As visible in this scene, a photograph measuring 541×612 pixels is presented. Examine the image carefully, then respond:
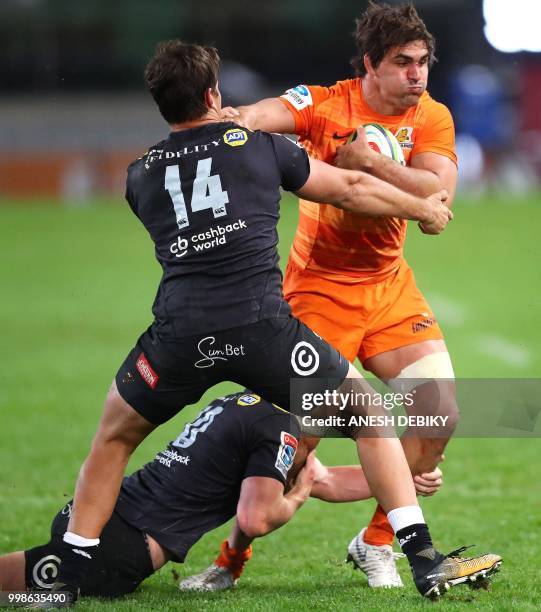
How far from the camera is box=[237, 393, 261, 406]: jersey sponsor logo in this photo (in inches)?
238

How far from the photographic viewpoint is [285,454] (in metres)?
5.91

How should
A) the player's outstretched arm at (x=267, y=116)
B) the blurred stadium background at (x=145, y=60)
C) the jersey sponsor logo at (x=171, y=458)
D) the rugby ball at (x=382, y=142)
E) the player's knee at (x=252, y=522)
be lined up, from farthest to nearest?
the blurred stadium background at (x=145, y=60)
the player's outstretched arm at (x=267, y=116)
the rugby ball at (x=382, y=142)
the jersey sponsor logo at (x=171, y=458)
the player's knee at (x=252, y=522)

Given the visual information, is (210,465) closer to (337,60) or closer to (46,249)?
(46,249)

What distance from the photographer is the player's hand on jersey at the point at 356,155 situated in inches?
235

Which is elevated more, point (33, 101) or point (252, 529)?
point (33, 101)

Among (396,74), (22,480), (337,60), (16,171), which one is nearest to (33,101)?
(16,171)

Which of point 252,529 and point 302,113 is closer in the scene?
point 252,529

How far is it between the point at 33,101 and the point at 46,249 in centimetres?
1285

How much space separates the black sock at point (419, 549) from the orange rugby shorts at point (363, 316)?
1.43m

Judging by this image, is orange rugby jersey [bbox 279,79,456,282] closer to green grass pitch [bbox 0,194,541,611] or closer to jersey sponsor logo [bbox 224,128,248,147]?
jersey sponsor logo [bbox 224,128,248,147]

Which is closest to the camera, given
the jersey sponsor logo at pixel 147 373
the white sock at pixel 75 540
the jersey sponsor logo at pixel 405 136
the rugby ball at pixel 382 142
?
the jersey sponsor logo at pixel 147 373

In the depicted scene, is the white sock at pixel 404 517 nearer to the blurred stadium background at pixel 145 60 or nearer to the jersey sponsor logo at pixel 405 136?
the jersey sponsor logo at pixel 405 136

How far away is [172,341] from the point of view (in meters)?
5.37

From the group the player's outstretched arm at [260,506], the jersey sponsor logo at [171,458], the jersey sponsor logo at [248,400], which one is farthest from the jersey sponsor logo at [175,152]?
the player's outstretched arm at [260,506]
